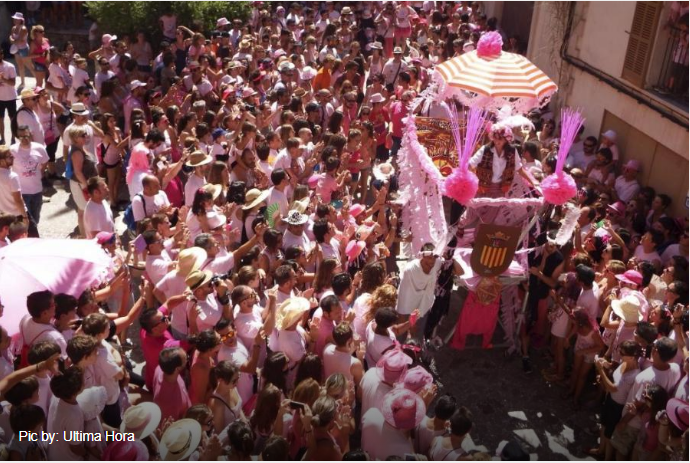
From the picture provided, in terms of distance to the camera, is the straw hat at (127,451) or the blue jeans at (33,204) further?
the blue jeans at (33,204)

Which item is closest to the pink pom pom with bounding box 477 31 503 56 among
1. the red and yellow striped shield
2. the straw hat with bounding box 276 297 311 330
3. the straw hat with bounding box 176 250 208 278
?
the red and yellow striped shield

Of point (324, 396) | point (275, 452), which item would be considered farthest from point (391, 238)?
point (275, 452)

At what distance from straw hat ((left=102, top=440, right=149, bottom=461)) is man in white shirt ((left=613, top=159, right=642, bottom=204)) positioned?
7.30 meters

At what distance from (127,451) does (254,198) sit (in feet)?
11.2

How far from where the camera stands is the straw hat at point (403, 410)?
14.6 feet

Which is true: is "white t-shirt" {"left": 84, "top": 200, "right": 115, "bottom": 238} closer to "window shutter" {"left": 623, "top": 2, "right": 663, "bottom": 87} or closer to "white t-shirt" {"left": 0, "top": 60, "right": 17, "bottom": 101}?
"white t-shirt" {"left": 0, "top": 60, "right": 17, "bottom": 101}

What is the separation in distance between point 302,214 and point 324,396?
249cm

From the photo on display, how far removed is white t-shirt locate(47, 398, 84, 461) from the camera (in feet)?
13.7

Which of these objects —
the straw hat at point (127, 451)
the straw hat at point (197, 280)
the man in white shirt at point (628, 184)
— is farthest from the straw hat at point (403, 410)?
the man in white shirt at point (628, 184)

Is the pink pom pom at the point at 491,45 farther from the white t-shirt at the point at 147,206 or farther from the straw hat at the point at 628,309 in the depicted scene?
the white t-shirt at the point at 147,206

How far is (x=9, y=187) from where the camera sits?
702 centimetres

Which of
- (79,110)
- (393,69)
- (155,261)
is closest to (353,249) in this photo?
(155,261)

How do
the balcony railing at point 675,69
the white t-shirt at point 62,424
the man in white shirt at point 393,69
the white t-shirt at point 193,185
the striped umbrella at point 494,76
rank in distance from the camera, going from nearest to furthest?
the white t-shirt at point 62,424 → the white t-shirt at point 193,185 → the striped umbrella at point 494,76 → the balcony railing at point 675,69 → the man in white shirt at point 393,69

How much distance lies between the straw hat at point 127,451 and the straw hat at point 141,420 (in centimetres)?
8
